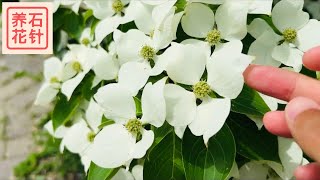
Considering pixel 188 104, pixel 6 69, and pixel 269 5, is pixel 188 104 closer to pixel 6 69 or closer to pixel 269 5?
pixel 269 5

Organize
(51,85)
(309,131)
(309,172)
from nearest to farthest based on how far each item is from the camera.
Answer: (309,131), (309,172), (51,85)

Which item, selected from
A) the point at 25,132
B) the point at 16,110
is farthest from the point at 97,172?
the point at 16,110

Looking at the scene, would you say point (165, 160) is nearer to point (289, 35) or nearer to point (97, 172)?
point (97, 172)

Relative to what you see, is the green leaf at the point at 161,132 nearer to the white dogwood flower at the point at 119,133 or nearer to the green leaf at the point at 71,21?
the white dogwood flower at the point at 119,133

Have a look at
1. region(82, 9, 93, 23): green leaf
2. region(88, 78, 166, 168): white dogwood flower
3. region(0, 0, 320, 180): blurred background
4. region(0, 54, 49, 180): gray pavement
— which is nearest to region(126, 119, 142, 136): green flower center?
region(88, 78, 166, 168): white dogwood flower

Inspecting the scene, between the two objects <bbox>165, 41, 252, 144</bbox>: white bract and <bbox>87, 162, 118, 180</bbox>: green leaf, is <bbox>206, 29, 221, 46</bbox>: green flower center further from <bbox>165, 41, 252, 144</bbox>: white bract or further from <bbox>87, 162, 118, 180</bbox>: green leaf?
<bbox>87, 162, 118, 180</bbox>: green leaf

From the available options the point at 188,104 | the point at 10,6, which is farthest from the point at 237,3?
the point at 10,6
